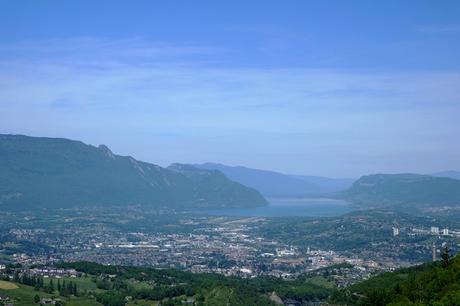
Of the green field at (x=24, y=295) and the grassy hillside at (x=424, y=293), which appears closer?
the grassy hillside at (x=424, y=293)

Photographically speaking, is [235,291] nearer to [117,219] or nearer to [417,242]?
[417,242]

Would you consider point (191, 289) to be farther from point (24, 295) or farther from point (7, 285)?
point (7, 285)

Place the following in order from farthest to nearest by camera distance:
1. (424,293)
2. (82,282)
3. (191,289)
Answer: (82,282), (191,289), (424,293)

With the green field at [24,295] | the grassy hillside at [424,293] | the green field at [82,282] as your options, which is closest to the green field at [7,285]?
the green field at [24,295]

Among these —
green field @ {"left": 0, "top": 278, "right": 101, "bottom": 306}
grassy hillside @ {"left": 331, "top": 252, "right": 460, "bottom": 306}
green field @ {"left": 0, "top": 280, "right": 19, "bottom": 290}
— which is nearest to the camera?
grassy hillside @ {"left": 331, "top": 252, "right": 460, "bottom": 306}

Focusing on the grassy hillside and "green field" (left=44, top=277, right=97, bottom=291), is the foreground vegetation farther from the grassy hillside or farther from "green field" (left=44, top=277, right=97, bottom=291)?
the grassy hillside

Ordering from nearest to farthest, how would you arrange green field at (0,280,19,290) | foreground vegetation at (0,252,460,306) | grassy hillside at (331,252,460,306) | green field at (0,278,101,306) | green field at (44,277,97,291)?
grassy hillside at (331,252,460,306), foreground vegetation at (0,252,460,306), green field at (0,278,101,306), green field at (0,280,19,290), green field at (44,277,97,291)

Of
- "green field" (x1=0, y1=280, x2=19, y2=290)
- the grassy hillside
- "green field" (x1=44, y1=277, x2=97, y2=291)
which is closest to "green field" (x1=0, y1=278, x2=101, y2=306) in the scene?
"green field" (x1=0, y1=280, x2=19, y2=290)

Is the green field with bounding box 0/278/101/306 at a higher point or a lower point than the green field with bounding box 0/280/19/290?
lower

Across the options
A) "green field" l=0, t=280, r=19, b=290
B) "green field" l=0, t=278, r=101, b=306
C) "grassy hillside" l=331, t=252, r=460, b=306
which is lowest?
"green field" l=0, t=278, r=101, b=306

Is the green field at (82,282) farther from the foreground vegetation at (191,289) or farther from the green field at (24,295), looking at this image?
the green field at (24,295)

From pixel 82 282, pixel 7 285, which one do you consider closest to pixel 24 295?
pixel 7 285

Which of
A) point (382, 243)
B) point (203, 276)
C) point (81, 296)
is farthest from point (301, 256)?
point (81, 296)

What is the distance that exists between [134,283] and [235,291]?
618 inches
